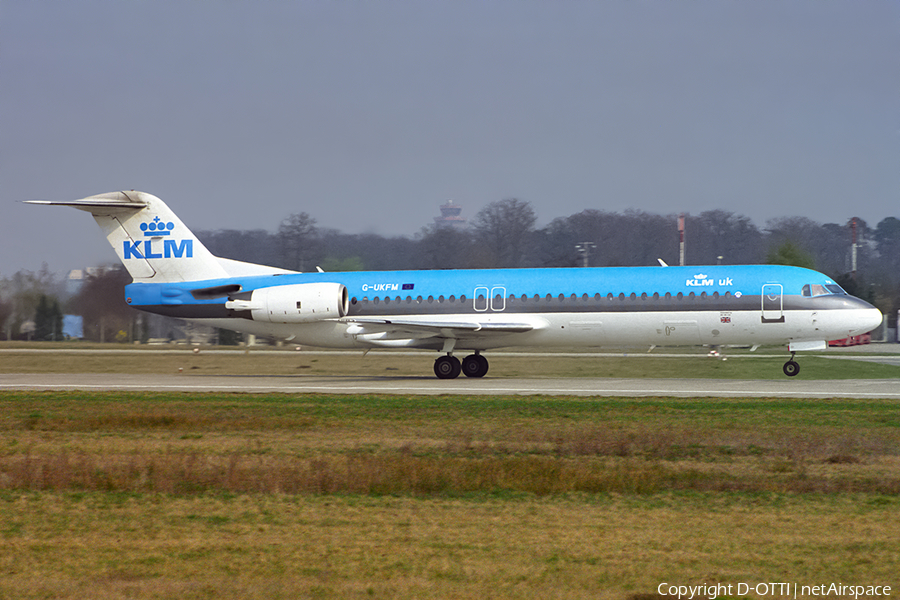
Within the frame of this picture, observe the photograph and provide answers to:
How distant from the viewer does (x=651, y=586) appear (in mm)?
6566

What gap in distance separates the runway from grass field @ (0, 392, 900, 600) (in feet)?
18.3

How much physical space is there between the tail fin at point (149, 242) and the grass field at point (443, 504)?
50.1 feet

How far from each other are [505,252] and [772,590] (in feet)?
169

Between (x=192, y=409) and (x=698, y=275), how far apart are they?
17048 millimetres

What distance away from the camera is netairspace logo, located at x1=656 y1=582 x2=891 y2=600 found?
6328 mm

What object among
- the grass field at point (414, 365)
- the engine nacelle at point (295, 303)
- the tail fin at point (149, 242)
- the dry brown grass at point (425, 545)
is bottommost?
the dry brown grass at point (425, 545)

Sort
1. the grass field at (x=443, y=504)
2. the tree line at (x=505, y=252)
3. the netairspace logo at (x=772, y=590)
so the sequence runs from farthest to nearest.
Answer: the tree line at (x=505, y=252)
the grass field at (x=443, y=504)
the netairspace logo at (x=772, y=590)

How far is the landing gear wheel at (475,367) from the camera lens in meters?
31.1

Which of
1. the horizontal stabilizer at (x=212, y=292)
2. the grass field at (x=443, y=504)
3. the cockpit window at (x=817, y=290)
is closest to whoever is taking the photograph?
the grass field at (x=443, y=504)

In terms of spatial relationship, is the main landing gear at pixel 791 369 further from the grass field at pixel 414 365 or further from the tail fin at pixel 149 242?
the tail fin at pixel 149 242

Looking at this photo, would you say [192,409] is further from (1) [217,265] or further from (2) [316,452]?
(1) [217,265]

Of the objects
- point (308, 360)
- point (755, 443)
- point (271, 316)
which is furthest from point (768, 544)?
point (308, 360)

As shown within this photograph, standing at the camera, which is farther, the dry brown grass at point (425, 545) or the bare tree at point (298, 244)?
the bare tree at point (298, 244)

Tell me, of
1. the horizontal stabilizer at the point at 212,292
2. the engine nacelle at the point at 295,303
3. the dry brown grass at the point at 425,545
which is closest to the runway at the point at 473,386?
the engine nacelle at the point at 295,303
